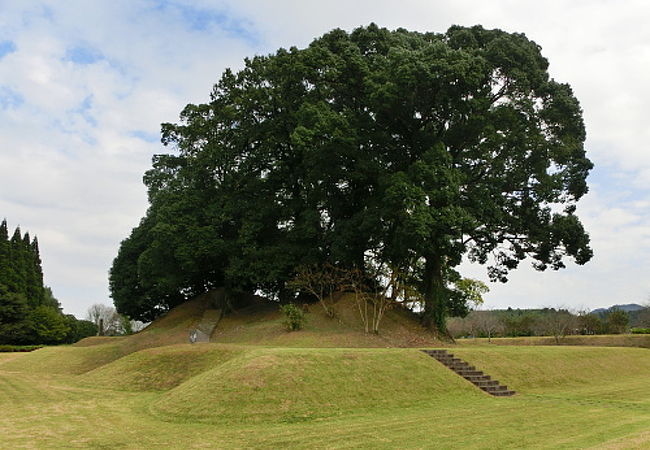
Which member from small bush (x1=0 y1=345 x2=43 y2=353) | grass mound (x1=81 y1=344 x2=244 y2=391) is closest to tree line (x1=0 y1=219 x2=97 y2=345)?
small bush (x1=0 y1=345 x2=43 y2=353)

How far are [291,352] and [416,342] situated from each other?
32.2ft

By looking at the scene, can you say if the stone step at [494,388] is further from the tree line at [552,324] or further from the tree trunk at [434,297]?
the tree line at [552,324]

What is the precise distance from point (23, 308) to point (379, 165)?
118 ft

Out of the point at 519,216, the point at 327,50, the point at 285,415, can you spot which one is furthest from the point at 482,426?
the point at 327,50

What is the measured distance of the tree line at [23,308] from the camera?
43.5 meters

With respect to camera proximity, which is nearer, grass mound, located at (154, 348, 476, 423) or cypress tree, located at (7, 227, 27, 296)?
grass mound, located at (154, 348, 476, 423)

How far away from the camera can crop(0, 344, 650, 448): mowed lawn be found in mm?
10406

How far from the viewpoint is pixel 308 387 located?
46.9ft

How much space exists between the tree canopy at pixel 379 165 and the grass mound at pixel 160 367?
8.37 m

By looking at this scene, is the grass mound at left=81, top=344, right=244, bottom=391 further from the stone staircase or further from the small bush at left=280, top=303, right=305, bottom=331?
the stone staircase

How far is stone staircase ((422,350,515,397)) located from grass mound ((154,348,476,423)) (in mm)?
588

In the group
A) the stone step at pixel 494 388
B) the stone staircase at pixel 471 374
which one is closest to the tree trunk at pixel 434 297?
the stone staircase at pixel 471 374

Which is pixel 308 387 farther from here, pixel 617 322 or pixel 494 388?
pixel 617 322

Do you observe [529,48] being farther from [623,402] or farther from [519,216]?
[623,402]
